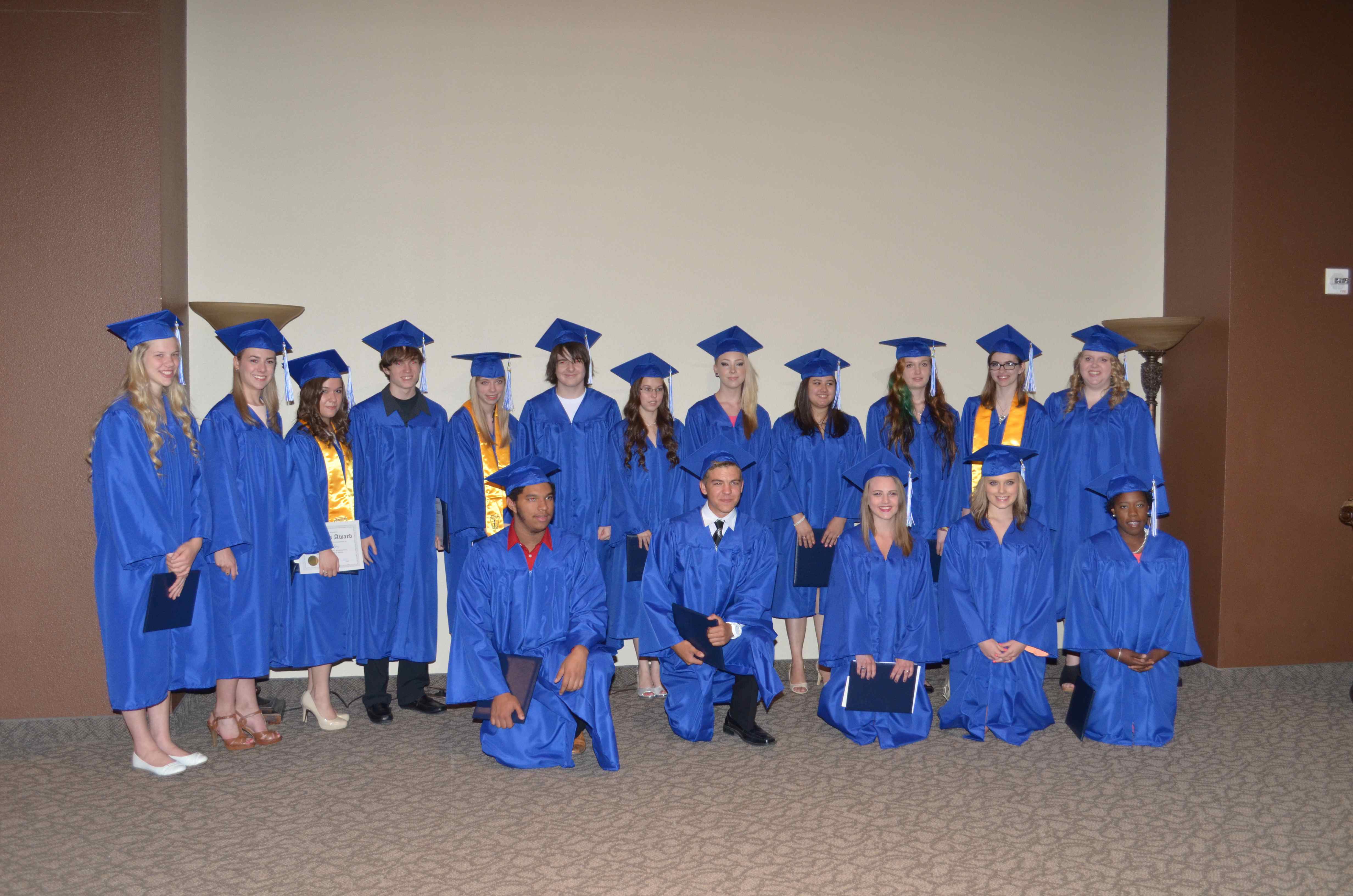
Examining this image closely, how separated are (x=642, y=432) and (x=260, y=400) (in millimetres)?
1831

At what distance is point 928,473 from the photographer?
5.45 m

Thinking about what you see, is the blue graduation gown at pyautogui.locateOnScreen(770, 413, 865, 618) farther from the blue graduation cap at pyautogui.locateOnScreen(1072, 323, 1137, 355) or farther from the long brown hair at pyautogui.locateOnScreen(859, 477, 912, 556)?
the blue graduation cap at pyautogui.locateOnScreen(1072, 323, 1137, 355)

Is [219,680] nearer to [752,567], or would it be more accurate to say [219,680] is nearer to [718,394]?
[752,567]

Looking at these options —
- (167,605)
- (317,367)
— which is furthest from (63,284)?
(167,605)

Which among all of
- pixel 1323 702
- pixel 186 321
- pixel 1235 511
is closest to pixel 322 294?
pixel 186 321

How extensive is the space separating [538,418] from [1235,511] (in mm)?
3925

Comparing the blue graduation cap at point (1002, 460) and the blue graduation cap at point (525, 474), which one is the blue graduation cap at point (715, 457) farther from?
the blue graduation cap at point (1002, 460)

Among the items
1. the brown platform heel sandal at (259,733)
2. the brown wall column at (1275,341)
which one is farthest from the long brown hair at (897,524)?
the brown platform heel sandal at (259,733)

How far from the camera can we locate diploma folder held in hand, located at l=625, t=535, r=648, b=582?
5312mm

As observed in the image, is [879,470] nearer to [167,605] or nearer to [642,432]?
[642,432]

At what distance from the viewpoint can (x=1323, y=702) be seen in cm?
529

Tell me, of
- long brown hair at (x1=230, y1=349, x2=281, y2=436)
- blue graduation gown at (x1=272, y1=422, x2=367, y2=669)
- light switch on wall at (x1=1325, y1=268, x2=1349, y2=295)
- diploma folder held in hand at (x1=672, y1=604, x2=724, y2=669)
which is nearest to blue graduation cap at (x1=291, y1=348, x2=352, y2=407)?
long brown hair at (x1=230, y1=349, x2=281, y2=436)

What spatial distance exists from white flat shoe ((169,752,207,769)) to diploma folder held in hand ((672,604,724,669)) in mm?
2098

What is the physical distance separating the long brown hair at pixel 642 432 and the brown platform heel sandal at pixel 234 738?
2.17 meters
